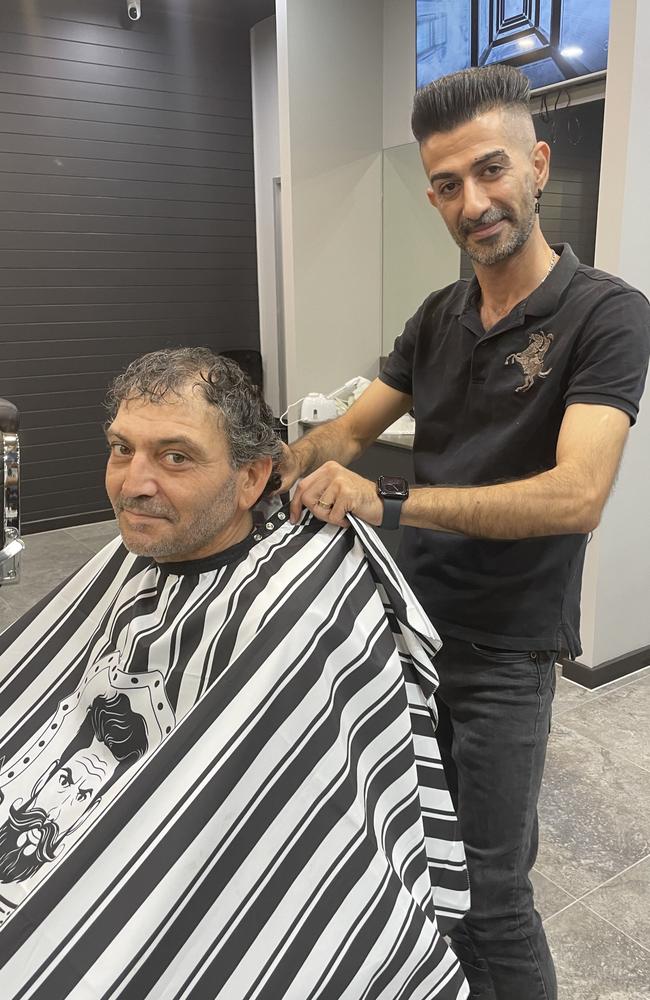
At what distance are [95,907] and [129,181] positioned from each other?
491 centimetres

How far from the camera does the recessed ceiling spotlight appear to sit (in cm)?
293

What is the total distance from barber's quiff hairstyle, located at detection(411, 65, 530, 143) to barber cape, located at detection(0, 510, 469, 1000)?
688mm

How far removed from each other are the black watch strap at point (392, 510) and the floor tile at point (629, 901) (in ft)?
4.15

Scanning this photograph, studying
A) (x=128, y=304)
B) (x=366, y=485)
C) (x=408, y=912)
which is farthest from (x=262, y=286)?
(x=408, y=912)

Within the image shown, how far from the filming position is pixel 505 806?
1.32 meters

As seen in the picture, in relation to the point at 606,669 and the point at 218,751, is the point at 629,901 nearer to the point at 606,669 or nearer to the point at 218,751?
the point at 606,669

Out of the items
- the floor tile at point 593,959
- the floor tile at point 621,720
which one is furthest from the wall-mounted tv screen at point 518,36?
the floor tile at point 593,959

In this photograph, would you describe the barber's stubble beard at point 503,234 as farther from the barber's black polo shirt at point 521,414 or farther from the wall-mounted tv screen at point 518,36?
the wall-mounted tv screen at point 518,36

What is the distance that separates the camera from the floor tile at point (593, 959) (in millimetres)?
1670

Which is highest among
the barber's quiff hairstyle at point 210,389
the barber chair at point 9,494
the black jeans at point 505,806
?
the barber's quiff hairstyle at point 210,389

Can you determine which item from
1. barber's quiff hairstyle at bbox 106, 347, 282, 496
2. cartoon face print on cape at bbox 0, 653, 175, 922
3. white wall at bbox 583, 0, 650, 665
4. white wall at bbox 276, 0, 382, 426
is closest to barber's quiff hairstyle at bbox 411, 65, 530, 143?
barber's quiff hairstyle at bbox 106, 347, 282, 496

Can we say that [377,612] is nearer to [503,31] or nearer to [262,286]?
[503,31]

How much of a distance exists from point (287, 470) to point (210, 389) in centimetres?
23

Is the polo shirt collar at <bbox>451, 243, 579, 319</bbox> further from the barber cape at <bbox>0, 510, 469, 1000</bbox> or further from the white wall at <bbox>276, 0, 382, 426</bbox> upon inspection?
the white wall at <bbox>276, 0, 382, 426</bbox>
